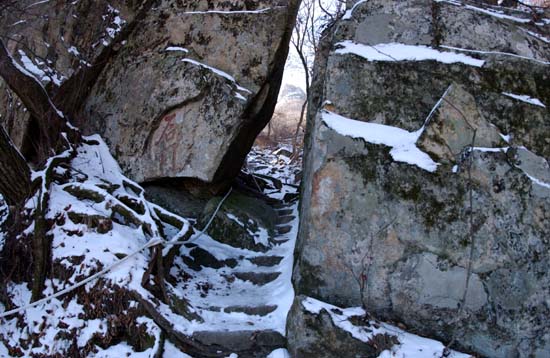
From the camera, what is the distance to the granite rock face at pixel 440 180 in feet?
11.3

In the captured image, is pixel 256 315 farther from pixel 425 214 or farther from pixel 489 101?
pixel 489 101

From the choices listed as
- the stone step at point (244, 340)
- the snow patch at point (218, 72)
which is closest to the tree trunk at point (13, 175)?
the stone step at point (244, 340)

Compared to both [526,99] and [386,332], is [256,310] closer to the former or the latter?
[386,332]

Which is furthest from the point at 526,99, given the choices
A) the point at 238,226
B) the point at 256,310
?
the point at 238,226

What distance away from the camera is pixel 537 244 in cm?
346

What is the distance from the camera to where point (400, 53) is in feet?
13.2

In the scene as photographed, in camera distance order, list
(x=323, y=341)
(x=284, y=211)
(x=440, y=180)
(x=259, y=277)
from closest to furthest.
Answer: (x=323, y=341) < (x=440, y=180) < (x=259, y=277) < (x=284, y=211)

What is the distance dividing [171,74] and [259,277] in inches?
106

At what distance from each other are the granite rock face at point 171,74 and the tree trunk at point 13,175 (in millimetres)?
1452

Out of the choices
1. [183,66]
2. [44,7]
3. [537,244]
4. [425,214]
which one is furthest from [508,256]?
[44,7]

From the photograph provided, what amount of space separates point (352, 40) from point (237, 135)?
1873mm

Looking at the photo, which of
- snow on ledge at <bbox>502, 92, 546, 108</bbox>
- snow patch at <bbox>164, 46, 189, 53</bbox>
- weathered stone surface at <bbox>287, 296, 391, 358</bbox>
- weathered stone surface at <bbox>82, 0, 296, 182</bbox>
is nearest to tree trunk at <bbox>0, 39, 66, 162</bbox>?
weathered stone surface at <bbox>82, 0, 296, 182</bbox>

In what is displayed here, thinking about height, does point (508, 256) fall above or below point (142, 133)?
below

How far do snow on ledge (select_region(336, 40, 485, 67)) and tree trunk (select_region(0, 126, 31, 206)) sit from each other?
297 centimetres
